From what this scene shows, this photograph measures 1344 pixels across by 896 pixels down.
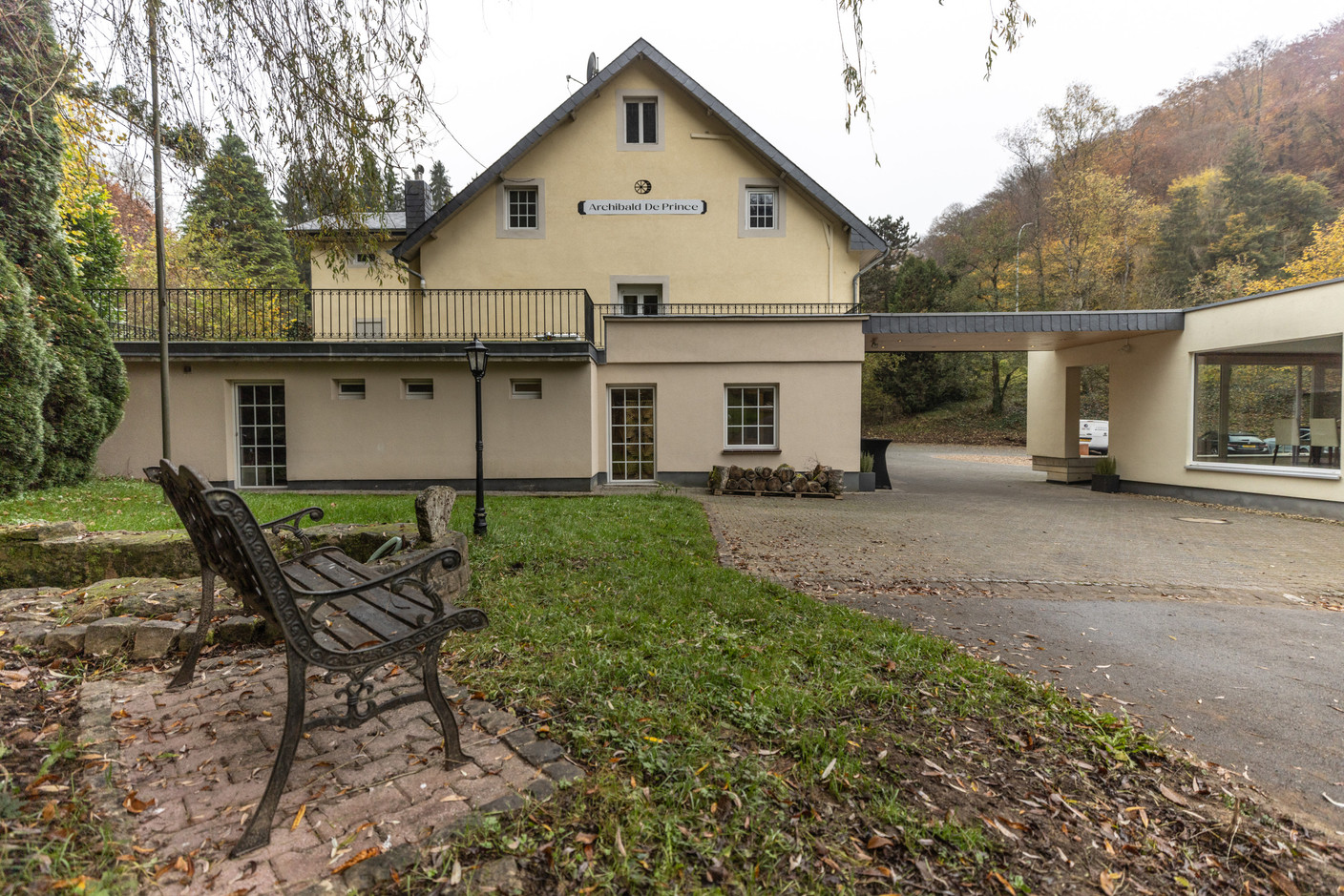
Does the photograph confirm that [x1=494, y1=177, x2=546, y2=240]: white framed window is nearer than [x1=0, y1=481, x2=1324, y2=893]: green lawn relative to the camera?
No

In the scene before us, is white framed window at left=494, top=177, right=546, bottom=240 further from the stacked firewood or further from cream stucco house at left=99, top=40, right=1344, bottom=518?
the stacked firewood

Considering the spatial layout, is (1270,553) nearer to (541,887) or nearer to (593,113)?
(541,887)

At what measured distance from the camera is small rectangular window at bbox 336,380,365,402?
39.5ft

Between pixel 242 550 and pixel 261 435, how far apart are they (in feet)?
39.6

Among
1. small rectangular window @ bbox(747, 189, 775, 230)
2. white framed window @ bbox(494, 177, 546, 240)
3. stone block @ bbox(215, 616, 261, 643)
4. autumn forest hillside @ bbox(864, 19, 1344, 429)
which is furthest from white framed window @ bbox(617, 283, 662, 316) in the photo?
Result: autumn forest hillside @ bbox(864, 19, 1344, 429)

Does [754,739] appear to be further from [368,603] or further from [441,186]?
[441,186]

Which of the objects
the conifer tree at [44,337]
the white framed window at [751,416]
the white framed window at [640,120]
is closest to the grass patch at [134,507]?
the conifer tree at [44,337]

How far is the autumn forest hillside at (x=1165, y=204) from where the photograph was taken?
26.5 m

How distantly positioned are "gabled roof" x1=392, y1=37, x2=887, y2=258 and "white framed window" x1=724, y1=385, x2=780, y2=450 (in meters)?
4.44

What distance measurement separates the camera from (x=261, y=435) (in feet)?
39.9

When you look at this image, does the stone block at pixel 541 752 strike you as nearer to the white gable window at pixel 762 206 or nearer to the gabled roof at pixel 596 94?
the gabled roof at pixel 596 94

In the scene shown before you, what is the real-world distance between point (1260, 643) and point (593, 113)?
46.9 ft

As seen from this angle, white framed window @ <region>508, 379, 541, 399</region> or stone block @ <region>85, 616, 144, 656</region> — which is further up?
white framed window @ <region>508, 379, 541, 399</region>

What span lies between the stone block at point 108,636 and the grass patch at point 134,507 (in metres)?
3.28
